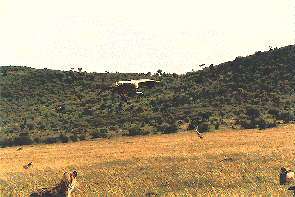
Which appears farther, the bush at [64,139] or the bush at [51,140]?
the bush at [51,140]

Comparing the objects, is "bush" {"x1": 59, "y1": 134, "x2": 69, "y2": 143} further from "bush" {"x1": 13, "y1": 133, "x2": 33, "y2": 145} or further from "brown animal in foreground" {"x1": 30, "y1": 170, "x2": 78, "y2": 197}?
"brown animal in foreground" {"x1": 30, "y1": 170, "x2": 78, "y2": 197}

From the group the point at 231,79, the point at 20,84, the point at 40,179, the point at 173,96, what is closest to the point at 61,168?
the point at 40,179

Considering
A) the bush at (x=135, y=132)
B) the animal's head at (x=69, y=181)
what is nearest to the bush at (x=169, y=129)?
the bush at (x=135, y=132)

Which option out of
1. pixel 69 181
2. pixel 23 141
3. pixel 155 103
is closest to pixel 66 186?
pixel 69 181

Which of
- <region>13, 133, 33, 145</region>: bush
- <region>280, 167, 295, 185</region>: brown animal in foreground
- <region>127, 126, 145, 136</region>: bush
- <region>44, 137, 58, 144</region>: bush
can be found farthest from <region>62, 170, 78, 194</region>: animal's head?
<region>13, 133, 33, 145</region>: bush

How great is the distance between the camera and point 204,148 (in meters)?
37.8

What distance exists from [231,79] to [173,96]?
1300cm

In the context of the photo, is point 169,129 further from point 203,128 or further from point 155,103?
point 155,103

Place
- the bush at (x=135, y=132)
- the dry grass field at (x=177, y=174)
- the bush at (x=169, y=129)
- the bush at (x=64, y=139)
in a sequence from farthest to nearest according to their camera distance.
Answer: the bush at (x=135, y=132)
the bush at (x=64, y=139)
the bush at (x=169, y=129)
the dry grass field at (x=177, y=174)

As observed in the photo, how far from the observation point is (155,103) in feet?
311

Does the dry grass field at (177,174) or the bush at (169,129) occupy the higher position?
the dry grass field at (177,174)

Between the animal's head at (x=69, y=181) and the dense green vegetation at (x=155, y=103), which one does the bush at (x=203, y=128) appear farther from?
the animal's head at (x=69, y=181)

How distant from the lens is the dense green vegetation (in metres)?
70.4

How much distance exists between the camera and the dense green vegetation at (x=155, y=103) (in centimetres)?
7044
